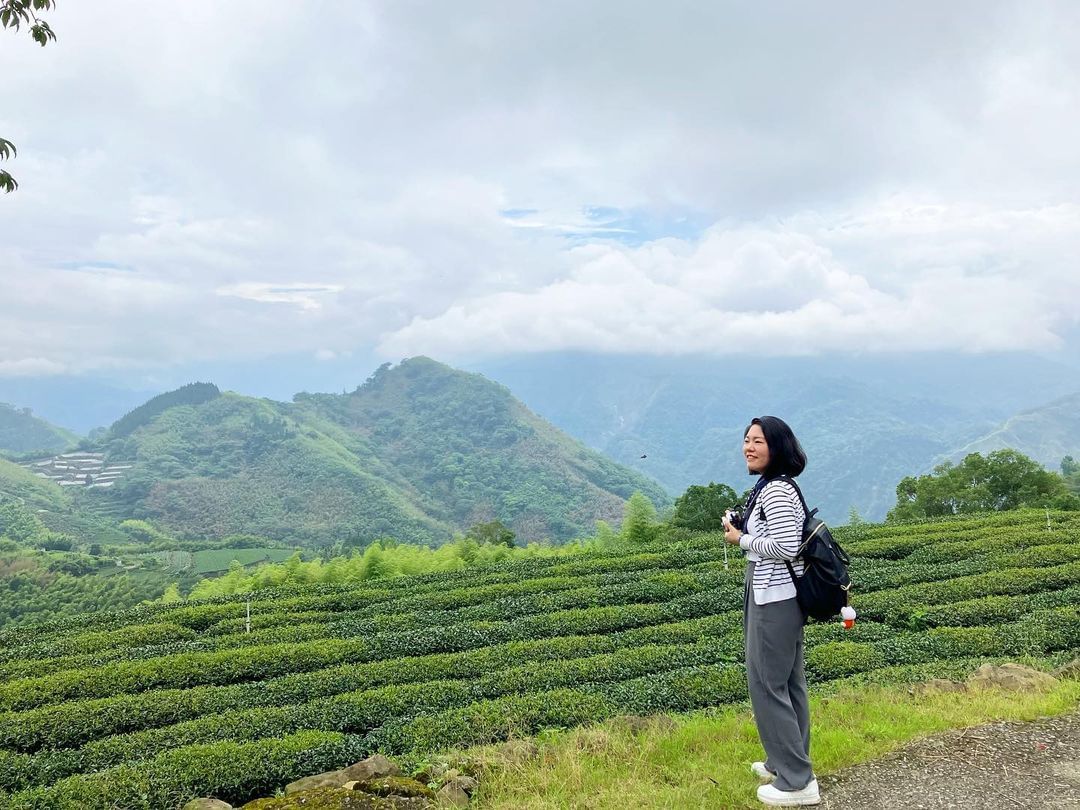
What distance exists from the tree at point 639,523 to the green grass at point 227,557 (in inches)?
1976

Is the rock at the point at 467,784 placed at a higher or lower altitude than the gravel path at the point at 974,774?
lower

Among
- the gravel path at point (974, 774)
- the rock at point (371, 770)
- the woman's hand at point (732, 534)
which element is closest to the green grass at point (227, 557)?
the rock at point (371, 770)

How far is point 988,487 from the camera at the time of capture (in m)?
37.8

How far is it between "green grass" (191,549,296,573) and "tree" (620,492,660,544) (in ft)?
165

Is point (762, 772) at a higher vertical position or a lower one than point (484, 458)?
lower

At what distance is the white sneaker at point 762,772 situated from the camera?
533cm

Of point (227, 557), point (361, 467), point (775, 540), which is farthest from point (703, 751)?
point (361, 467)

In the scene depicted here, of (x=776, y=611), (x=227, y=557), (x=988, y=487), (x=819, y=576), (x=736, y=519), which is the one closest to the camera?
(x=819, y=576)

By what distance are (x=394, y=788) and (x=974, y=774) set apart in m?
4.87

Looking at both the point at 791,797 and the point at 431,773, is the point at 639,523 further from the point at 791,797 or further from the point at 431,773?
the point at 791,797

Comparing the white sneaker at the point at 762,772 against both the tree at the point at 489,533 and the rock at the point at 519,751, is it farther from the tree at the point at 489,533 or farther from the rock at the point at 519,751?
the tree at the point at 489,533

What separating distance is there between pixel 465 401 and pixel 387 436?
23.9m

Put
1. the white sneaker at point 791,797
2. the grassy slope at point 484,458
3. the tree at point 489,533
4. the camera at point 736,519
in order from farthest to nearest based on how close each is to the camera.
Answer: the grassy slope at point 484,458 < the tree at point 489,533 < the camera at point 736,519 < the white sneaker at point 791,797

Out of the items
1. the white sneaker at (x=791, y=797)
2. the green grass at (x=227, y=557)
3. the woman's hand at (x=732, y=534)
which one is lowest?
the green grass at (x=227, y=557)
